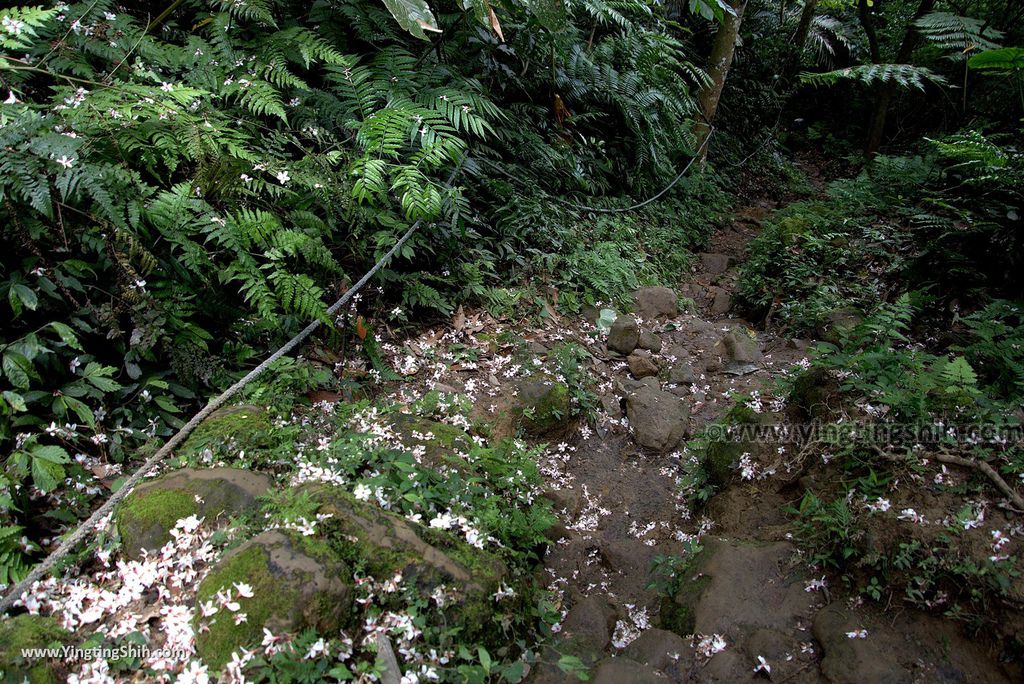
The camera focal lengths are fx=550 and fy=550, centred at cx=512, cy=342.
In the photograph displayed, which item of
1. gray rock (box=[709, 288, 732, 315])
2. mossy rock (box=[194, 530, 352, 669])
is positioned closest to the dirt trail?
mossy rock (box=[194, 530, 352, 669])

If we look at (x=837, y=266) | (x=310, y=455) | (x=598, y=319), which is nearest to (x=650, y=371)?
(x=598, y=319)

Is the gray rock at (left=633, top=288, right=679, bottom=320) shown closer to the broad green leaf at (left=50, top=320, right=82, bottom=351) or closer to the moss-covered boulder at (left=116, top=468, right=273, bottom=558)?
the moss-covered boulder at (left=116, top=468, right=273, bottom=558)

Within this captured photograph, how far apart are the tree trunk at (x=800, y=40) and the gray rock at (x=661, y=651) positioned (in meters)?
12.7

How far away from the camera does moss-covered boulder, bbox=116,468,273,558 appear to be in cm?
223

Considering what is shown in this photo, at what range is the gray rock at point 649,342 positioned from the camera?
5395mm

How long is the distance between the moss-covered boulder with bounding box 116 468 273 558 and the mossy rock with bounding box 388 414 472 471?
82cm

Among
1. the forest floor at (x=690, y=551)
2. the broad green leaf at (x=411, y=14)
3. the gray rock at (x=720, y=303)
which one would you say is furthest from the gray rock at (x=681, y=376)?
the broad green leaf at (x=411, y=14)

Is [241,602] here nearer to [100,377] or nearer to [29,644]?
[29,644]

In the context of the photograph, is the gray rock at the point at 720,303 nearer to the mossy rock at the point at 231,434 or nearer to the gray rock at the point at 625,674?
the gray rock at the point at 625,674

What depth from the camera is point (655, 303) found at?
609cm

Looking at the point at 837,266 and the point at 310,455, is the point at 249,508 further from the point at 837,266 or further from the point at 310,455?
the point at 837,266

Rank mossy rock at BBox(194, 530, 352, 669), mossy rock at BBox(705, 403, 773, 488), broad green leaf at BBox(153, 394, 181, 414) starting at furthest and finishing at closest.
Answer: mossy rock at BBox(705, 403, 773, 488) → broad green leaf at BBox(153, 394, 181, 414) → mossy rock at BBox(194, 530, 352, 669)

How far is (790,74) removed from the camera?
12617mm

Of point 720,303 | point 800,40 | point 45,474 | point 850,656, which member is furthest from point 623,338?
point 800,40
